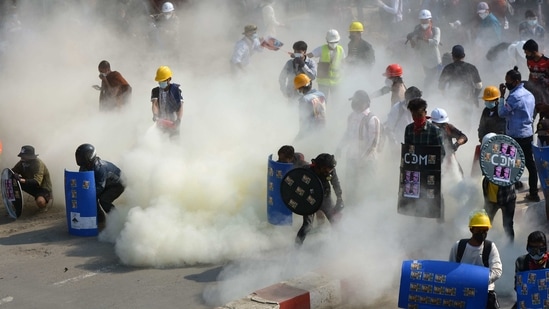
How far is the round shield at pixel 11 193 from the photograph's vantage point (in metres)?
12.0

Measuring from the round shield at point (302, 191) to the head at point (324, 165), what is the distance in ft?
0.49

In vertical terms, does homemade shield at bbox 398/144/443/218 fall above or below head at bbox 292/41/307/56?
below

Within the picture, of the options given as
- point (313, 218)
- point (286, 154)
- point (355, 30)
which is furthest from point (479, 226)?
point (355, 30)

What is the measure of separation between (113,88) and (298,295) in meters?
7.22

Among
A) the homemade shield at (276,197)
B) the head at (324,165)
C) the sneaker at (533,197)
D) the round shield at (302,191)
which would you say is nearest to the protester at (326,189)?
the head at (324,165)

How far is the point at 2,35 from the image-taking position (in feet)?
67.8

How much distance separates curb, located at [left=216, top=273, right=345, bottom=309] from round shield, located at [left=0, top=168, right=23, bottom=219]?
4459 millimetres

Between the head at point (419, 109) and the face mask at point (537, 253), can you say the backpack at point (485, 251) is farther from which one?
the head at point (419, 109)

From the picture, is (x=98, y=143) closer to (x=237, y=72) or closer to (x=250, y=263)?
(x=237, y=72)

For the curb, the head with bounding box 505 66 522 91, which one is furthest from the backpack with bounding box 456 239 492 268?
the head with bounding box 505 66 522 91

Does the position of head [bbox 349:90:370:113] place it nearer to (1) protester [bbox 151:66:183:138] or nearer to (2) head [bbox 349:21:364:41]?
(1) protester [bbox 151:66:183:138]

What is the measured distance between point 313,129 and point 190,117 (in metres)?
2.59

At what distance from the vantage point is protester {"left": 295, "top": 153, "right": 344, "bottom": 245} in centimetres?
954

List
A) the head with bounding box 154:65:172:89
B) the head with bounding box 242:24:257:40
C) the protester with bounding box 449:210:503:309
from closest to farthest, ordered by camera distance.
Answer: the protester with bounding box 449:210:503:309, the head with bounding box 154:65:172:89, the head with bounding box 242:24:257:40
